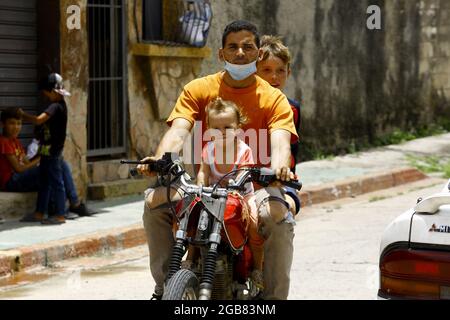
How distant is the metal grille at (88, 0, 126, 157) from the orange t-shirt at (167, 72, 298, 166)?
677 centimetres

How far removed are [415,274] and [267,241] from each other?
1195mm

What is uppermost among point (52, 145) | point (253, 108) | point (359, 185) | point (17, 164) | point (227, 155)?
point (253, 108)

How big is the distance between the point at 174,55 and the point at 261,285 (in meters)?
7.72

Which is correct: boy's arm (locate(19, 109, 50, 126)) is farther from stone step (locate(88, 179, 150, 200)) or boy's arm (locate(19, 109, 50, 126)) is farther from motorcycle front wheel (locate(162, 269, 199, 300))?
motorcycle front wheel (locate(162, 269, 199, 300))

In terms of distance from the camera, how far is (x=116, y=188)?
42.4ft

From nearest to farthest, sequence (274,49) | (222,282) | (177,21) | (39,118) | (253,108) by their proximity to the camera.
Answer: (222,282), (253,108), (274,49), (39,118), (177,21)

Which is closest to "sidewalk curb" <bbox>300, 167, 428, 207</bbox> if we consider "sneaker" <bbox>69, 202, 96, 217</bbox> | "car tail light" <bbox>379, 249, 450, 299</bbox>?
"sneaker" <bbox>69, 202, 96, 217</bbox>

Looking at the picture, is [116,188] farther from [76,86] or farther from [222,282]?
[222,282]

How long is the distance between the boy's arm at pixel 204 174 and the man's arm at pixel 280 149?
349mm

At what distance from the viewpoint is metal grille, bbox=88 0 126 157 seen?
13047 millimetres

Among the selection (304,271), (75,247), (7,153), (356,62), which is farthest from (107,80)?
(356,62)

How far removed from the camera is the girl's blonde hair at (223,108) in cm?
604

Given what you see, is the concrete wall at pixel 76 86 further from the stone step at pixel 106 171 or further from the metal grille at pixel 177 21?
the metal grille at pixel 177 21

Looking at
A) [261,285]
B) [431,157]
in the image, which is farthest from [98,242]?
[431,157]
